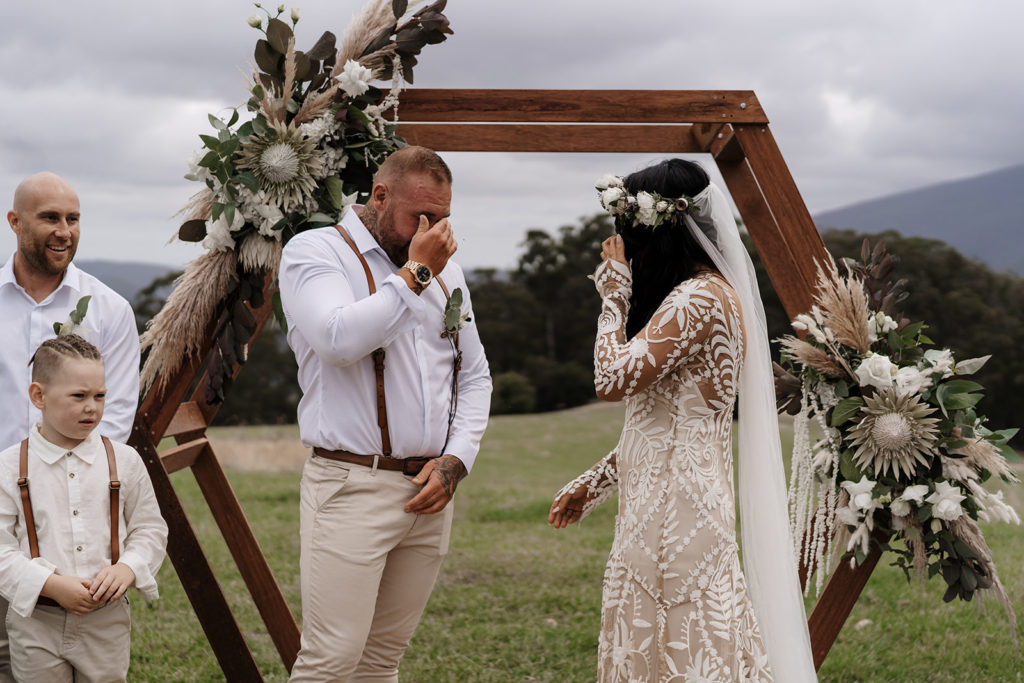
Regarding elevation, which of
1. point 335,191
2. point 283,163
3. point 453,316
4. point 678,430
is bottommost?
point 678,430

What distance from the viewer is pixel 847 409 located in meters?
4.02

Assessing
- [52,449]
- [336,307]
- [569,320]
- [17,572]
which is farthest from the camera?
[569,320]

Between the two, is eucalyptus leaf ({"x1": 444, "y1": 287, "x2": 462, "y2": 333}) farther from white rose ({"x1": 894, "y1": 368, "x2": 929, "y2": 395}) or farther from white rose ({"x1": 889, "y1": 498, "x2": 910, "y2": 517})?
white rose ({"x1": 889, "y1": 498, "x2": 910, "y2": 517})

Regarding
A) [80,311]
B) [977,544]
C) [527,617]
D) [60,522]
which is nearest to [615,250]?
[80,311]

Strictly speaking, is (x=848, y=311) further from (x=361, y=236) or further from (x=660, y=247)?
(x=361, y=236)

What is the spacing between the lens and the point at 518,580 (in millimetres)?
7496

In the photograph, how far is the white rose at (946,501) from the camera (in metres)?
3.88

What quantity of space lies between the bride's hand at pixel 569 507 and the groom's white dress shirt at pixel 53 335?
1.53m

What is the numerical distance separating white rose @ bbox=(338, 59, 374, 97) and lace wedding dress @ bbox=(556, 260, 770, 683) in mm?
1458

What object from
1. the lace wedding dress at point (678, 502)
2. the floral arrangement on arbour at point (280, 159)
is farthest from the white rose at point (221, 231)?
the lace wedding dress at point (678, 502)

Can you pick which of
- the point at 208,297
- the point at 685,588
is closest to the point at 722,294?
the point at 685,588

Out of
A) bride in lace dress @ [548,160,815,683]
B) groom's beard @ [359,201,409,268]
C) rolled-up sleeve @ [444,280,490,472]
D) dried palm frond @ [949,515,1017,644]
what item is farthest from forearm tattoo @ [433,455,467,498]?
dried palm frond @ [949,515,1017,644]

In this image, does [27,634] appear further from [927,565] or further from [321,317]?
[927,565]

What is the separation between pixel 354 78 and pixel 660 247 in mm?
1532
